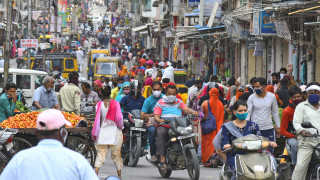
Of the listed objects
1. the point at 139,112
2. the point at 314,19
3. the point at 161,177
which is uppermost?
the point at 314,19

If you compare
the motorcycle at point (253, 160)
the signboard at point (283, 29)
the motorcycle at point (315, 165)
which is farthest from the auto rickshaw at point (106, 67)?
the motorcycle at point (253, 160)

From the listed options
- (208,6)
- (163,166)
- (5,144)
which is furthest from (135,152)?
(208,6)

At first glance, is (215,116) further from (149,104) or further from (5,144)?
(5,144)

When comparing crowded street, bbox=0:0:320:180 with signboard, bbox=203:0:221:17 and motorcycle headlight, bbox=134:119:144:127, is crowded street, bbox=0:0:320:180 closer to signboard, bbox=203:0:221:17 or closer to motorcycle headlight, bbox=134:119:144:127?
motorcycle headlight, bbox=134:119:144:127

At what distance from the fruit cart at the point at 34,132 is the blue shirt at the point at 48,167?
775cm

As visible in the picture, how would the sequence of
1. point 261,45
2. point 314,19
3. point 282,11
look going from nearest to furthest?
point 282,11 < point 314,19 < point 261,45

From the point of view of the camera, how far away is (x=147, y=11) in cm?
6669

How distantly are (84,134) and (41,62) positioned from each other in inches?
1101

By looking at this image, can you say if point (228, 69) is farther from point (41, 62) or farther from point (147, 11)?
point (147, 11)

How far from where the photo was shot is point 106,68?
3728 centimetres

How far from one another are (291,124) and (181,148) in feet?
6.82

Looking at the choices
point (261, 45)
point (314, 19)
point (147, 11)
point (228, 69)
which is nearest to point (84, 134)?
point (314, 19)

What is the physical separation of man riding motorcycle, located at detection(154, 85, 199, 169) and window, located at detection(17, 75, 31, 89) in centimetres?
1257

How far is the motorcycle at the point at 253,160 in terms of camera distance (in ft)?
27.1
